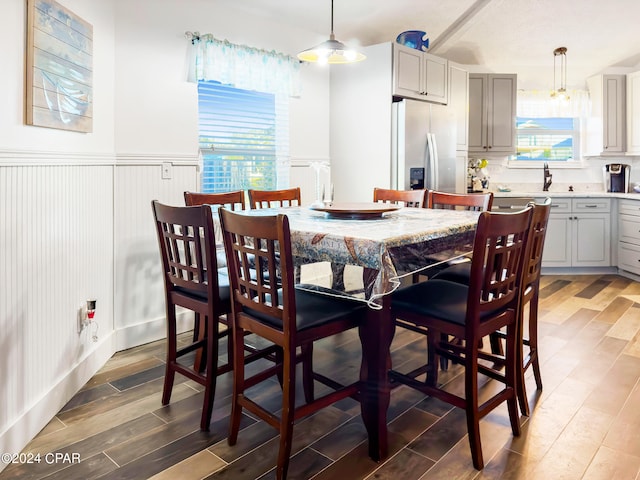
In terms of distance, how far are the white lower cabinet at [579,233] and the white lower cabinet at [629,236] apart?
0.36 feet

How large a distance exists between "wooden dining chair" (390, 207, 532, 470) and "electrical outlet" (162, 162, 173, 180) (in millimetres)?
1829

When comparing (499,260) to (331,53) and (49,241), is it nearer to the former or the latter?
(331,53)

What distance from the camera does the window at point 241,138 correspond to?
11.3ft

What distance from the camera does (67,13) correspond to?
2.23 m

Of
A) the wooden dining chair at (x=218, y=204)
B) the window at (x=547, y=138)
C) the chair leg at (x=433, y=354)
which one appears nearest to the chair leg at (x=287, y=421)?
the wooden dining chair at (x=218, y=204)

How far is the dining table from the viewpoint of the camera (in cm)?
165

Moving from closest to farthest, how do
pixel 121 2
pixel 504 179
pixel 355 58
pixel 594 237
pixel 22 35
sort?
pixel 22 35, pixel 355 58, pixel 121 2, pixel 594 237, pixel 504 179

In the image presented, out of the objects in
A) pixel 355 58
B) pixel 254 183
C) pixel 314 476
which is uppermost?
pixel 355 58

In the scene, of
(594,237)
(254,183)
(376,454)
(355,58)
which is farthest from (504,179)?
(376,454)

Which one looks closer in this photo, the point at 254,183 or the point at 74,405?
the point at 74,405

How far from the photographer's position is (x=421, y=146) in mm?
4090

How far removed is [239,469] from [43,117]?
1628mm

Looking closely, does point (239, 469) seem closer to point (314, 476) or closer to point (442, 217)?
point (314, 476)

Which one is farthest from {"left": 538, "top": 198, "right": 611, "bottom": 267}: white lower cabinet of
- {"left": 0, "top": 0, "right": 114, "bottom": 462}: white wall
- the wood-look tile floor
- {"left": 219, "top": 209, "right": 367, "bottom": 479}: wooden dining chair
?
{"left": 0, "top": 0, "right": 114, "bottom": 462}: white wall
